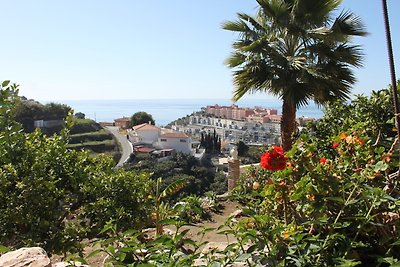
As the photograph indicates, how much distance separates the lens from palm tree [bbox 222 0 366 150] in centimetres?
672

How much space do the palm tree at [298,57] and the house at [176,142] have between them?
42984 millimetres

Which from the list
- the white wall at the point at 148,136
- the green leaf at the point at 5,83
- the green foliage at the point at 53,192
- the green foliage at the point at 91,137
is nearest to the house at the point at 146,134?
the white wall at the point at 148,136

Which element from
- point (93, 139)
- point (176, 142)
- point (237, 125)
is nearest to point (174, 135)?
point (176, 142)

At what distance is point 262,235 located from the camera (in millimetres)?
1641

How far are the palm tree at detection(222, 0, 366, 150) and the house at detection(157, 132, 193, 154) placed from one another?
43.0 m

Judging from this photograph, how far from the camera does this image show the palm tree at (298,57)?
6718mm

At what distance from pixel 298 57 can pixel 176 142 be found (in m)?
44.5

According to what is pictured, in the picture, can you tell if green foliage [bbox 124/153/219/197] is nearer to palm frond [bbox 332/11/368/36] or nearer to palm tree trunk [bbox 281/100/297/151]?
palm tree trunk [bbox 281/100/297/151]

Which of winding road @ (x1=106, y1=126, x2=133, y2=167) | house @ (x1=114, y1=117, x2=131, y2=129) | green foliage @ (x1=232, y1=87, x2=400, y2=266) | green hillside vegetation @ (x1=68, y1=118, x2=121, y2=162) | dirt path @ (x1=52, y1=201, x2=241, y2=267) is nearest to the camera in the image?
green foliage @ (x1=232, y1=87, x2=400, y2=266)

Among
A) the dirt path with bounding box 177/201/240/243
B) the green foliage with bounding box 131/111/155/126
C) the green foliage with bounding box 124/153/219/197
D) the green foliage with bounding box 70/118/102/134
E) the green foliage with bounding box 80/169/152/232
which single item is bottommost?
the green foliage with bounding box 124/153/219/197

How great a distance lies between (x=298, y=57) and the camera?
693cm

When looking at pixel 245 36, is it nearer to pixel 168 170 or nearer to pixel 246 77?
pixel 246 77

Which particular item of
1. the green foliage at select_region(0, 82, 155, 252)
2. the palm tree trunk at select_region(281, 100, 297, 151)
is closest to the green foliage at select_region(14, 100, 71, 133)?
the palm tree trunk at select_region(281, 100, 297, 151)

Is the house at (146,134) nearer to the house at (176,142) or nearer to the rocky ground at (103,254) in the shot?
the house at (176,142)
